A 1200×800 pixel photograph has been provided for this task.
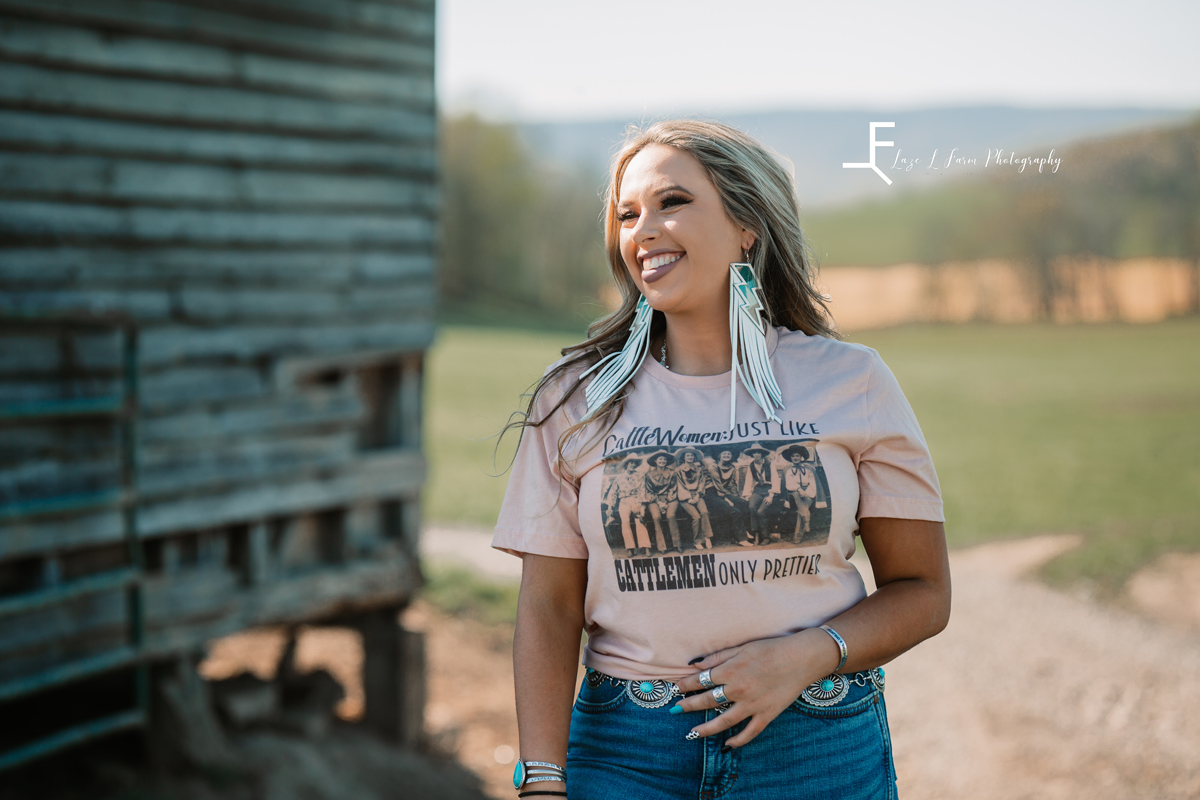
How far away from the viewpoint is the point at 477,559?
33.1 ft

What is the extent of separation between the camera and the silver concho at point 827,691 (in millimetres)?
1749

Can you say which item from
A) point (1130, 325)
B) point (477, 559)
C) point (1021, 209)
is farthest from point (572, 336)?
point (477, 559)

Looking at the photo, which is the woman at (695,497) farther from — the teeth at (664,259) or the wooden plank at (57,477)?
the wooden plank at (57,477)

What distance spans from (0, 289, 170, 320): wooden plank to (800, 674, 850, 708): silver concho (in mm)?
3081

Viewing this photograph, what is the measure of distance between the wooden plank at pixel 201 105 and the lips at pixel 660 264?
10.5ft

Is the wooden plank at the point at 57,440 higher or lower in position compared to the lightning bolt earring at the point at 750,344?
lower

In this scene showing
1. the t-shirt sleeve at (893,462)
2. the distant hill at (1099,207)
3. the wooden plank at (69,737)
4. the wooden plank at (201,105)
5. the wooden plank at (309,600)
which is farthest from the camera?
the distant hill at (1099,207)

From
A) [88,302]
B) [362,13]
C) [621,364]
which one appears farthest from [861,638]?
[362,13]

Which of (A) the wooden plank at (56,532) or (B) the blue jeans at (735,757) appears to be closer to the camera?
(B) the blue jeans at (735,757)

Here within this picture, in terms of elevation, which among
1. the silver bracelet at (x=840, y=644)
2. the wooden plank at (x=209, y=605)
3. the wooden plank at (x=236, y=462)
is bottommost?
the wooden plank at (x=209, y=605)

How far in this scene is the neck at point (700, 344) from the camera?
192 cm

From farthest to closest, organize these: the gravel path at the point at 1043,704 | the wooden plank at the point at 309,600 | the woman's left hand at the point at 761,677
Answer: the gravel path at the point at 1043,704 → the wooden plank at the point at 309,600 → the woman's left hand at the point at 761,677

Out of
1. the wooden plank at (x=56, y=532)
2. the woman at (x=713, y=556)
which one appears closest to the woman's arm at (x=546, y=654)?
the woman at (x=713, y=556)

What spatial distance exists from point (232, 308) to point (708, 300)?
332cm
